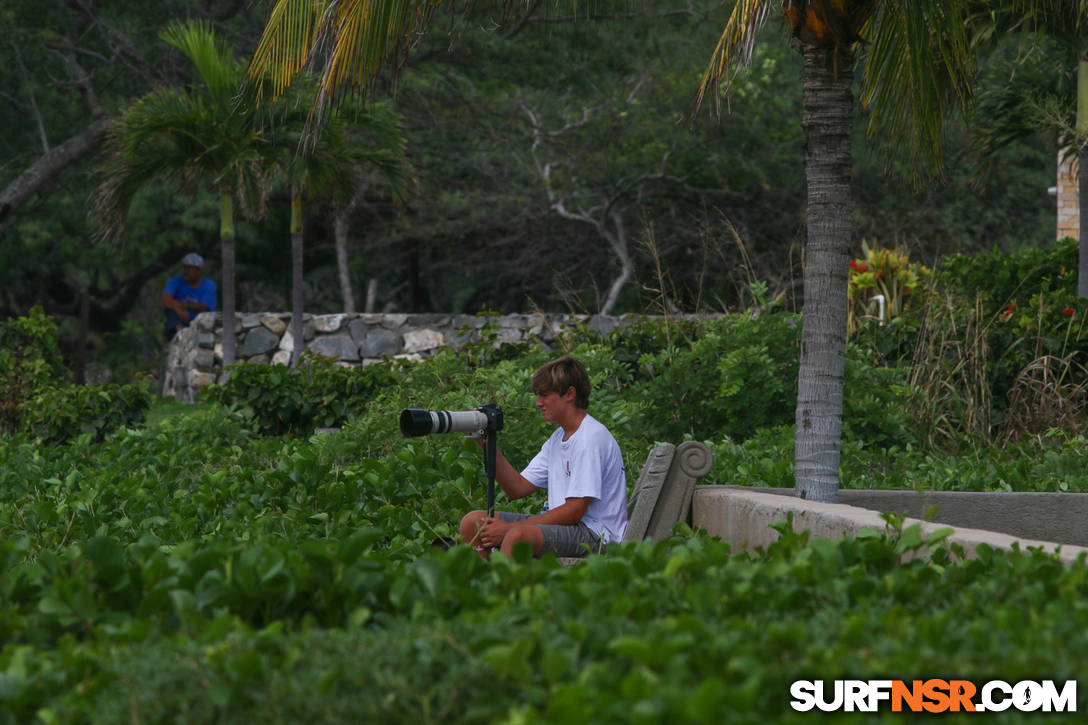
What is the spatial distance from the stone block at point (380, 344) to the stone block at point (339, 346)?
107 millimetres

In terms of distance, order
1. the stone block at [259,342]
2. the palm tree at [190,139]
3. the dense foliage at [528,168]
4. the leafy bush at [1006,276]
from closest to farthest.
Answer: the leafy bush at [1006,276] < the palm tree at [190,139] < the stone block at [259,342] < the dense foliage at [528,168]

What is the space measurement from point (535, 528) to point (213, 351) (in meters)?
12.1

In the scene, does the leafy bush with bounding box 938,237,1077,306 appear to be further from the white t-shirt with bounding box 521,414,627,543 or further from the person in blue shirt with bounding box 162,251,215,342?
the person in blue shirt with bounding box 162,251,215,342

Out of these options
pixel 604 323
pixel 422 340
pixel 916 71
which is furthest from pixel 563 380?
pixel 422 340

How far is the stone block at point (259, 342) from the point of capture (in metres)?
16.1

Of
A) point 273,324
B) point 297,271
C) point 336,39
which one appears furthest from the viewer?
point 273,324

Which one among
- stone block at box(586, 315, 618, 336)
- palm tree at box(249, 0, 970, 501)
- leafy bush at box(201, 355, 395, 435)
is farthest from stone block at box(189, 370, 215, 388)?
palm tree at box(249, 0, 970, 501)

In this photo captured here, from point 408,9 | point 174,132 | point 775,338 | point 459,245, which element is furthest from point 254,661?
point 459,245

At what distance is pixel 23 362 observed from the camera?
37.0 ft

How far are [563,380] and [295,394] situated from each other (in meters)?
5.74

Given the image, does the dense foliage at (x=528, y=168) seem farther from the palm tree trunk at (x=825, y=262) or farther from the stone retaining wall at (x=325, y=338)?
the palm tree trunk at (x=825, y=262)

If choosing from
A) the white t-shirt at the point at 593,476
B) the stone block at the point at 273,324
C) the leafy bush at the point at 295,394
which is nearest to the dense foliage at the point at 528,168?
the stone block at the point at 273,324

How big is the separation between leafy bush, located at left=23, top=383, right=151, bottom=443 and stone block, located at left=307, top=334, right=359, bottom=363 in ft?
17.0

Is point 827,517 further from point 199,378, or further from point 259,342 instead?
point 259,342
